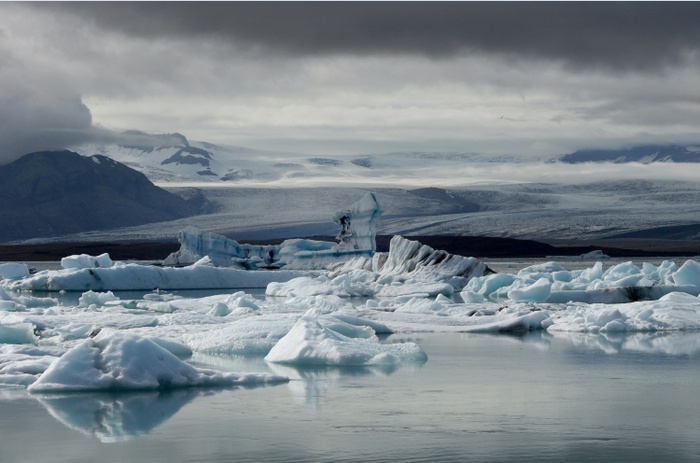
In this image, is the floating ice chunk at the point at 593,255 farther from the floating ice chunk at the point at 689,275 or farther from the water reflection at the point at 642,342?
the water reflection at the point at 642,342

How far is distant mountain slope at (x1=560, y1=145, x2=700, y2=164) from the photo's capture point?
14073cm

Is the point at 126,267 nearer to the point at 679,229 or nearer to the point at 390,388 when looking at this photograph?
the point at 390,388

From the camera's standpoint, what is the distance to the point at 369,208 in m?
30.6

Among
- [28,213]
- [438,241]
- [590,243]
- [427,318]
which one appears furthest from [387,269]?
[28,213]

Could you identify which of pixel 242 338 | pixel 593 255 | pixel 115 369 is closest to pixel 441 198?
pixel 593 255

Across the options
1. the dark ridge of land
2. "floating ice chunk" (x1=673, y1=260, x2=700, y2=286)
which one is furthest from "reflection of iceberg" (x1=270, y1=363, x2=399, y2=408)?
the dark ridge of land

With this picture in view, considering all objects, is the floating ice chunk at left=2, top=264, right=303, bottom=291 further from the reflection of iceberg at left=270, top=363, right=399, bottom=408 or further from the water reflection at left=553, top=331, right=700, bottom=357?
the reflection of iceberg at left=270, top=363, right=399, bottom=408

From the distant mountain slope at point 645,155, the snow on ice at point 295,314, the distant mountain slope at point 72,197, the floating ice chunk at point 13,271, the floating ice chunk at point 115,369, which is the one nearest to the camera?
the floating ice chunk at point 115,369

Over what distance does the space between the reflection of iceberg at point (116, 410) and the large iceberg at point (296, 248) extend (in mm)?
22516

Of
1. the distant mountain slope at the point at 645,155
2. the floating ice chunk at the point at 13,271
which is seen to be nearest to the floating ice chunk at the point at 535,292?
the floating ice chunk at the point at 13,271

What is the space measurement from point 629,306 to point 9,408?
9.01 meters

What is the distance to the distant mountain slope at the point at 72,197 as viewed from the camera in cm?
9400

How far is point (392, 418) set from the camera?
7.06 meters

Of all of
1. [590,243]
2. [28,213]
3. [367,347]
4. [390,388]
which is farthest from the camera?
[28,213]
